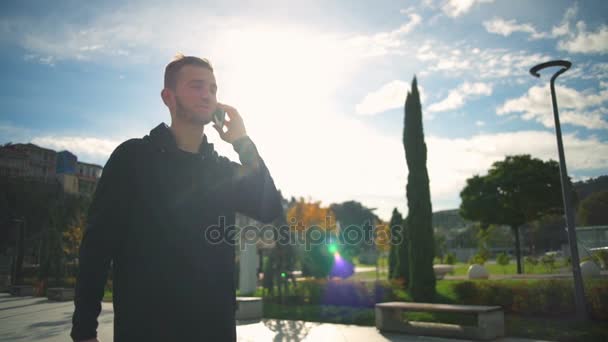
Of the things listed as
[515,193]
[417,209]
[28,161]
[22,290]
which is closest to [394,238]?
[417,209]

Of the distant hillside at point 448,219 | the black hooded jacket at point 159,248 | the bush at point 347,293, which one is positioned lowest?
the bush at point 347,293

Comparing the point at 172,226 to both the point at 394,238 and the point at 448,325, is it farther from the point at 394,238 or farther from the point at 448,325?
the point at 394,238

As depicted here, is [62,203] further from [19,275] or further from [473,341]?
[473,341]

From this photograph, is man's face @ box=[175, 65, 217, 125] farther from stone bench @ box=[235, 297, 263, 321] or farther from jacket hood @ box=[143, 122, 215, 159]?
stone bench @ box=[235, 297, 263, 321]

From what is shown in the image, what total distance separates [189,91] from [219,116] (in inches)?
7.0

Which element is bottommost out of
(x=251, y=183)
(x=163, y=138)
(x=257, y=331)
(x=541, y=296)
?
(x=257, y=331)

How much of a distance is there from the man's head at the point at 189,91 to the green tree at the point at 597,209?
16.6 m

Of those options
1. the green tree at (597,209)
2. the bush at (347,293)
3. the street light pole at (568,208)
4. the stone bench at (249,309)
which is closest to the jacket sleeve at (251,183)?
the street light pole at (568,208)

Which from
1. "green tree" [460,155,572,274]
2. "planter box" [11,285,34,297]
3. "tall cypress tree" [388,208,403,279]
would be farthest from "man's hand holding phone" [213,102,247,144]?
"green tree" [460,155,572,274]

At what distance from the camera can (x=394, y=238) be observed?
23.2 metres

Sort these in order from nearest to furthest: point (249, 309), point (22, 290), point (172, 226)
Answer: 1. point (172, 226)
2. point (249, 309)
3. point (22, 290)

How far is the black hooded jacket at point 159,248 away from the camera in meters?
1.37

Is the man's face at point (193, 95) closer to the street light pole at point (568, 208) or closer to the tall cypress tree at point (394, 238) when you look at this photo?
the street light pole at point (568, 208)

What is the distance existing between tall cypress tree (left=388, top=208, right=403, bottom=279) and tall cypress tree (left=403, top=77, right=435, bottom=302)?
14.7 ft
